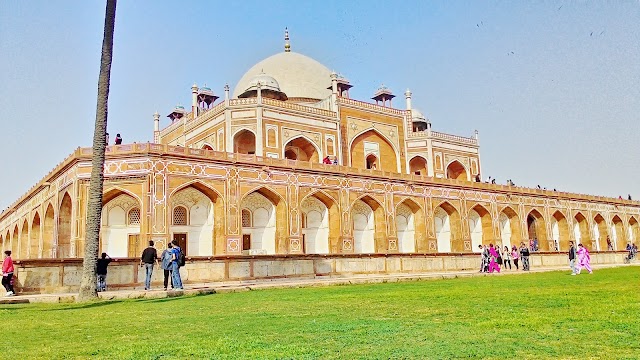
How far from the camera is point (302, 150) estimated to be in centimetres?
3394

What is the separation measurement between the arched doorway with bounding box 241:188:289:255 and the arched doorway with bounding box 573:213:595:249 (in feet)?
75.2

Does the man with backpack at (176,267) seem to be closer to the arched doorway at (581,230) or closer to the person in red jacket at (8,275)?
the person in red jacket at (8,275)

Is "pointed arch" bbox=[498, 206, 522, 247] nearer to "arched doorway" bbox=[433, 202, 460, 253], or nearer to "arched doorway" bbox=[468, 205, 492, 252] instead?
"arched doorway" bbox=[468, 205, 492, 252]

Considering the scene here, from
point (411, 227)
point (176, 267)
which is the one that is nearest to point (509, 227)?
point (411, 227)

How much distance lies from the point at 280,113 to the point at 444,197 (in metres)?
10.7

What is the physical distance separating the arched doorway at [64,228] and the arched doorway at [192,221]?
4468 mm

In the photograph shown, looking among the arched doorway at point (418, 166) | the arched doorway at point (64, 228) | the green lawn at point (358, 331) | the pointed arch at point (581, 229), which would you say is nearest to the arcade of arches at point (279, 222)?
the arched doorway at point (64, 228)

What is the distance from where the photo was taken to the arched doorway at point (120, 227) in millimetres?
24547

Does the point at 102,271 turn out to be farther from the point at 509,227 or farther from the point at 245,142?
the point at 509,227

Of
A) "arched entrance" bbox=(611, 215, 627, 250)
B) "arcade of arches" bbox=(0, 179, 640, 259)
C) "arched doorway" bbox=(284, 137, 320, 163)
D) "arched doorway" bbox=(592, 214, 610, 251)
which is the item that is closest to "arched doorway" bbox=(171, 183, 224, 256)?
"arcade of arches" bbox=(0, 179, 640, 259)

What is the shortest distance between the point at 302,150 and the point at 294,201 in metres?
8.95

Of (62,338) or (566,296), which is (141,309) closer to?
(62,338)

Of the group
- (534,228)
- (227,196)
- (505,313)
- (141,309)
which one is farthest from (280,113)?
(505,313)

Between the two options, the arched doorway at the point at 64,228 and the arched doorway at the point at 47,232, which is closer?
the arched doorway at the point at 64,228
